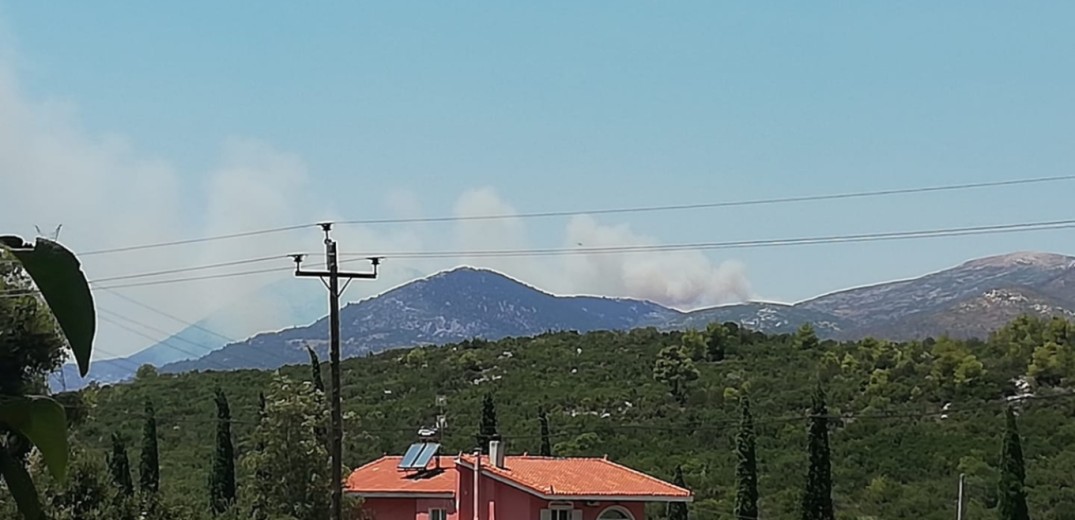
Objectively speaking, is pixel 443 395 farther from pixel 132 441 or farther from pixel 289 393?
pixel 289 393

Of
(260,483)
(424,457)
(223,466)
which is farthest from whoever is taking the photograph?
(223,466)

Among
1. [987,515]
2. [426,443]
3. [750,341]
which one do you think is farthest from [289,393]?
A: [750,341]

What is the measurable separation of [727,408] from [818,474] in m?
20.8

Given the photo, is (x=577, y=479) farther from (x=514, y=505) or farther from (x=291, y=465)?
(x=291, y=465)

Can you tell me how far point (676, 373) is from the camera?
6444 cm

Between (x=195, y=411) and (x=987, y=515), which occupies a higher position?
(x=195, y=411)

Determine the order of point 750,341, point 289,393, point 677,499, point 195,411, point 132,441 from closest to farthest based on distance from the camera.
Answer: point 289,393 → point 677,499 → point 132,441 → point 195,411 → point 750,341

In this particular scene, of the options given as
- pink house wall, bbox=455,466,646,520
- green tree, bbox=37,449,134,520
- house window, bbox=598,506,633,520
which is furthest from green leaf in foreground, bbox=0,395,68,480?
house window, bbox=598,506,633,520

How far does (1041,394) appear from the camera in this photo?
56844mm

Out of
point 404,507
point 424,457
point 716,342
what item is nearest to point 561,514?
point 404,507

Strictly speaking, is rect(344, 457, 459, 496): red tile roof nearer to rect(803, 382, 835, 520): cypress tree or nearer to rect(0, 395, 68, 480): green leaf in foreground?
rect(803, 382, 835, 520): cypress tree

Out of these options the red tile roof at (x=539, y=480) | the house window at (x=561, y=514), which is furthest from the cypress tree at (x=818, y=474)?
the house window at (x=561, y=514)

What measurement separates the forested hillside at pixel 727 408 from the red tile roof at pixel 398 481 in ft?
3.03

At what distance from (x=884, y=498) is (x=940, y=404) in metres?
12.8
